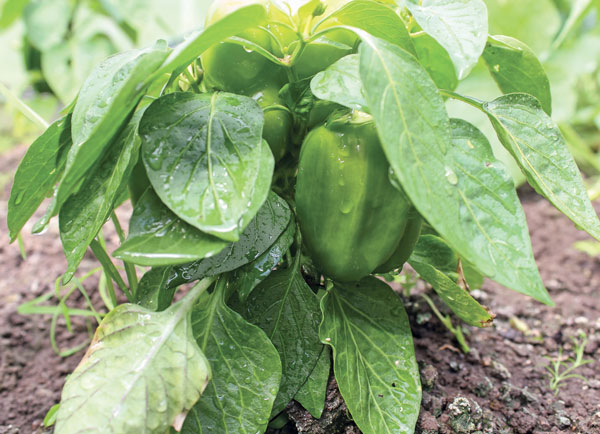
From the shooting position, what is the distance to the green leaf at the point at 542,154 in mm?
581

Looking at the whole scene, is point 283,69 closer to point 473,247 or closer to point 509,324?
point 473,247

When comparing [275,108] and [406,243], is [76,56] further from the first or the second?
[406,243]

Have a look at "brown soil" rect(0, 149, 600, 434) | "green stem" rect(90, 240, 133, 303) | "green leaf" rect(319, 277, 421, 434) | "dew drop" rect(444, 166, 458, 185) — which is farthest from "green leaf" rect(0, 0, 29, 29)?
"dew drop" rect(444, 166, 458, 185)

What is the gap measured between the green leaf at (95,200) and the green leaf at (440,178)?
273 mm

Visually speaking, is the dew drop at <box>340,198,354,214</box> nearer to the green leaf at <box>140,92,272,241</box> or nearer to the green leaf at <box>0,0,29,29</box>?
the green leaf at <box>140,92,272,241</box>

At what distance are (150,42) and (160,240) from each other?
1.99 m

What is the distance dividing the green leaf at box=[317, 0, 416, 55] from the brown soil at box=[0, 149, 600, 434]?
443 mm

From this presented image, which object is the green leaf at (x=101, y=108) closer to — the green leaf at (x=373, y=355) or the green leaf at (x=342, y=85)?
the green leaf at (x=342, y=85)

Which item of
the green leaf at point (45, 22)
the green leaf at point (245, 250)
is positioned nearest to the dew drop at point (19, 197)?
the green leaf at point (245, 250)

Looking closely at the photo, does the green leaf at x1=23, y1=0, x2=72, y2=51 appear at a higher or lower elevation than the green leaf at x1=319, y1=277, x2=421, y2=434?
lower

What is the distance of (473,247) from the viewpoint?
48 centimetres

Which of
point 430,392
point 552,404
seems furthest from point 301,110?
point 552,404

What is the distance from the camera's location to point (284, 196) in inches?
28.0

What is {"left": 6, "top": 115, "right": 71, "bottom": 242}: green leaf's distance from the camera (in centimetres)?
64
